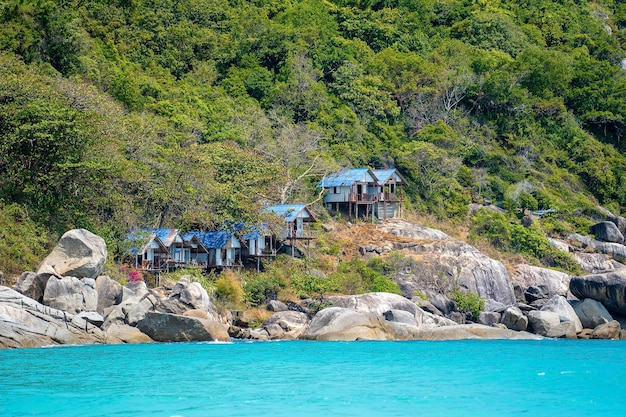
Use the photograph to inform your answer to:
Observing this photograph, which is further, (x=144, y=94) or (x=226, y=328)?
(x=144, y=94)

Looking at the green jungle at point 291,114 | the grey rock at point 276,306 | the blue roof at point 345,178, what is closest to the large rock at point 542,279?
the green jungle at point 291,114

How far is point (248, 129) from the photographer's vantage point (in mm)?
56812

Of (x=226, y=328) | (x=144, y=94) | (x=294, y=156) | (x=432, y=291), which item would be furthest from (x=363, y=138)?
(x=226, y=328)

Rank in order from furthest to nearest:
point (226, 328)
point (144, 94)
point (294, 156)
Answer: point (144, 94), point (294, 156), point (226, 328)

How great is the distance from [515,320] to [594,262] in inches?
601

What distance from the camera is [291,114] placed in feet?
205

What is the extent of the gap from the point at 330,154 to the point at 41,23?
1978cm

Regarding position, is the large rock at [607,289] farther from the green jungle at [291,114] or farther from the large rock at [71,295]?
the large rock at [71,295]

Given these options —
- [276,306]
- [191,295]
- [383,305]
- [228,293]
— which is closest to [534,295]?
[383,305]

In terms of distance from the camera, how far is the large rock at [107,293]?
120 feet

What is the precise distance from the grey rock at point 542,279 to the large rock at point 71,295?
25319 mm

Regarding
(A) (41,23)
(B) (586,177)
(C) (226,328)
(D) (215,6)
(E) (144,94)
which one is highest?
(D) (215,6)

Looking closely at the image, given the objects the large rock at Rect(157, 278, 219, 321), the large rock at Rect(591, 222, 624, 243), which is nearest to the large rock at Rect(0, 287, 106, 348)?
the large rock at Rect(157, 278, 219, 321)

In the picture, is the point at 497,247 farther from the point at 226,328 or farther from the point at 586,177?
the point at 226,328
